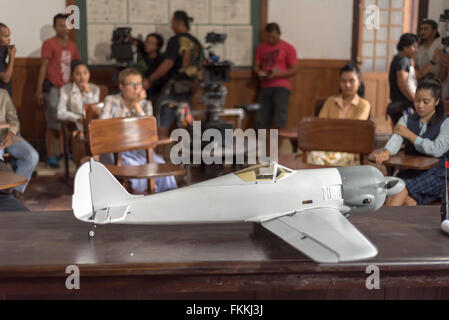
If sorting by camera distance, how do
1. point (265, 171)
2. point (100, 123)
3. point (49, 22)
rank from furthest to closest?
point (49, 22)
point (100, 123)
point (265, 171)

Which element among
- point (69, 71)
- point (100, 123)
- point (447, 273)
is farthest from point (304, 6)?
point (447, 273)

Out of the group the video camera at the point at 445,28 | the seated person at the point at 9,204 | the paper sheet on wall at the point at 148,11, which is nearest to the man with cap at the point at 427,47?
the video camera at the point at 445,28

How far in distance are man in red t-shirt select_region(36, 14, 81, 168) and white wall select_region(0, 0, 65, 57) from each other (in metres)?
0.43

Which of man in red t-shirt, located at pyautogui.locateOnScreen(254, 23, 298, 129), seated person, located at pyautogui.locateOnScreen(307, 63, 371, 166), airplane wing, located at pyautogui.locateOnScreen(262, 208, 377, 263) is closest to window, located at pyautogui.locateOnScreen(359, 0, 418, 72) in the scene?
man in red t-shirt, located at pyautogui.locateOnScreen(254, 23, 298, 129)

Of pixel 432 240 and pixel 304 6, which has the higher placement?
pixel 304 6

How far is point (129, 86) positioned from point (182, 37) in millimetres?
2201

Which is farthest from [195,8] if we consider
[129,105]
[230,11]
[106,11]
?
[129,105]

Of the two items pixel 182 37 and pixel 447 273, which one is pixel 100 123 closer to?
pixel 447 273

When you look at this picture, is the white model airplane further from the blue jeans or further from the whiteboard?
the whiteboard

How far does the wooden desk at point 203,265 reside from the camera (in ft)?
4.95

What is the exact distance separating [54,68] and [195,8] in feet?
5.91

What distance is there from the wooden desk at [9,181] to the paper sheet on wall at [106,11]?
13.5 ft

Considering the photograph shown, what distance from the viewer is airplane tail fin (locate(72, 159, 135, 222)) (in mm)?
1772
